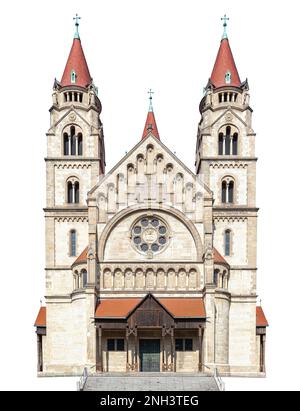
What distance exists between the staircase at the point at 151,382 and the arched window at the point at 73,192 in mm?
16690

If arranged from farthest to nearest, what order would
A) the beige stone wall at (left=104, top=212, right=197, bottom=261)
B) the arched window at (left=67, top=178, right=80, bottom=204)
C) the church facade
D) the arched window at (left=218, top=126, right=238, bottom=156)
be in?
the arched window at (left=218, top=126, right=238, bottom=156)
the arched window at (left=67, top=178, right=80, bottom=204)
the beige stone wall at (left=104, top=212, right=197, bottom=261)
the church facade

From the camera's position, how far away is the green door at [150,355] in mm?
53750

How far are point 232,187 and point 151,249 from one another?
9.03 m

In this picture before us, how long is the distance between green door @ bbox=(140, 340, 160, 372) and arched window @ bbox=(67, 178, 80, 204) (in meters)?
13.4

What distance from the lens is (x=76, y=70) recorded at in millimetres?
62000

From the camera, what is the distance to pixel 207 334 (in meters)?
52.5

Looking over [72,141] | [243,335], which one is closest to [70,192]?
[72,141]

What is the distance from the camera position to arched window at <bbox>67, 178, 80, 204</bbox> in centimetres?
5944

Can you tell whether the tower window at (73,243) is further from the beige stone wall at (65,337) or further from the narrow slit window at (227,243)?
the narrow slit window at (227,243)

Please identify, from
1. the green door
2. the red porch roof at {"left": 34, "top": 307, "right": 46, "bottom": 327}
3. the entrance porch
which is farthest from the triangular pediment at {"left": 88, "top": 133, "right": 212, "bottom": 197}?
the green door

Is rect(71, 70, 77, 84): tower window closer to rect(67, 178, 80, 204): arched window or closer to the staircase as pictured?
rect(67, 178, 80, 204): arched window

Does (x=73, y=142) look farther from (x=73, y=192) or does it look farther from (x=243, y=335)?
(x=243, y=335)
